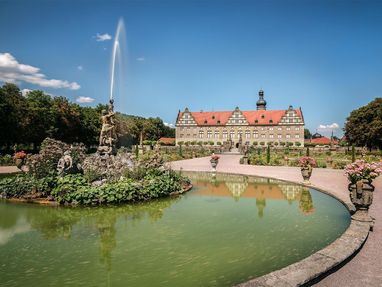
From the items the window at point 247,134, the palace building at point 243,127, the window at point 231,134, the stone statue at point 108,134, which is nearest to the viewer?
the stone statue at point 108,134

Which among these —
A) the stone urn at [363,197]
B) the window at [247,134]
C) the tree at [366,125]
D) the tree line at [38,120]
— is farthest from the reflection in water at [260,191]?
the window at [247,134]

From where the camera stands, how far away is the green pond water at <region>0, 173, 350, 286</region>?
4.68 metres

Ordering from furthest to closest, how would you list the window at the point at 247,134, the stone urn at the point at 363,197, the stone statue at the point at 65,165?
the window at the point at 247,134 < the stone statue at the point at 65,165 < the stone urn at the point at 363,197

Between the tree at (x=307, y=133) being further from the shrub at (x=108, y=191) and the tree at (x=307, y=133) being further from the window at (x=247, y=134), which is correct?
the shrub at (x=108, y=191)

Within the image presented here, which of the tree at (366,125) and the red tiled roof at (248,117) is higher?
the red tiled roof at (248,117)

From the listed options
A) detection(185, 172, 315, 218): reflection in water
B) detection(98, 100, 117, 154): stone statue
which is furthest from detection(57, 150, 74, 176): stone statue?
detection(185, 172, 315, 218): reflection in water

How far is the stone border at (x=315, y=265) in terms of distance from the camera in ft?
12.9

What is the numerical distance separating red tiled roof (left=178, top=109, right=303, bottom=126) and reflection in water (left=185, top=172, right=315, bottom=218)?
5644 centimetres

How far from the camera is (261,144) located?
69875mm

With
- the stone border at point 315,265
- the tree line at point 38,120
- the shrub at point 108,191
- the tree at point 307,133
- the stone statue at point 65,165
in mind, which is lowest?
the stone border at point 315,265

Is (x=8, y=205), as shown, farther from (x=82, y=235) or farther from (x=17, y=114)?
(x=17, y=114)

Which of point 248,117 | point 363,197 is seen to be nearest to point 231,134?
point 248,117

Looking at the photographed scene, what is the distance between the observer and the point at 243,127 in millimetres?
71562

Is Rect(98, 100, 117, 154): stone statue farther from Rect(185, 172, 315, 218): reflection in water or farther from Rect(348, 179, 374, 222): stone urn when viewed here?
Rect(348, 179, 374, 222): stone urn
